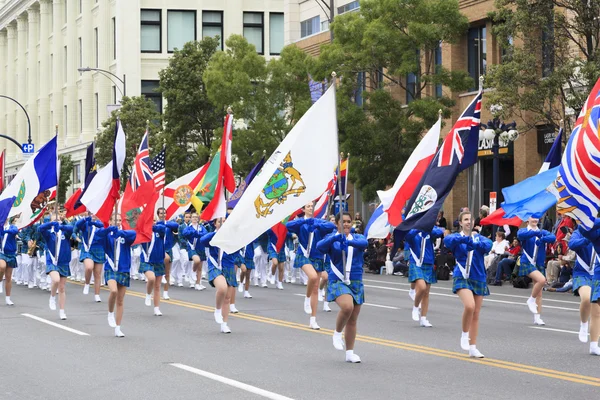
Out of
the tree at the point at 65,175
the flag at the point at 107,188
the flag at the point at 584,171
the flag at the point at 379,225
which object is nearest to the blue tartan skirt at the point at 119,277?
the flag at the point at 107,188

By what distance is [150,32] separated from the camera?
214ft

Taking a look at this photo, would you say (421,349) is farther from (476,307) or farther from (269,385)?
(269,385)

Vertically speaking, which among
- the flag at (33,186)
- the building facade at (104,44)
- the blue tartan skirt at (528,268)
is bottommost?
the blue tartan skirt at (528,268)

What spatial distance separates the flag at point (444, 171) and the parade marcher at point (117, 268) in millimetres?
4218

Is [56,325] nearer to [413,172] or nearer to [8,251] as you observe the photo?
[8,251]

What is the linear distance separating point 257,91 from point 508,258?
14.9m

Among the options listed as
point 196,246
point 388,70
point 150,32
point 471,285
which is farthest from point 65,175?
point 471,285

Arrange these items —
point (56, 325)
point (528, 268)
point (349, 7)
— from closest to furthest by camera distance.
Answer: point (56, 325) → point (528, 268) → point (349, 7)

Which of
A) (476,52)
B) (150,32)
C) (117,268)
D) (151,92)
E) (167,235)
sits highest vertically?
(150,32)

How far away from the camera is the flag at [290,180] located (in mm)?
12984

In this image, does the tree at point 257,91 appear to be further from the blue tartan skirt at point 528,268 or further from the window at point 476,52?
the blue tartan skirt at point 528,268

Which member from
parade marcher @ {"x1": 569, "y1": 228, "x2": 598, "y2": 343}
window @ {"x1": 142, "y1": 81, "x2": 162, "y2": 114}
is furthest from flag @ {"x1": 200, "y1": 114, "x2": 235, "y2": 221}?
window @ {"x1": 142, "y1": 81, "x2": 162, "y2": 114}

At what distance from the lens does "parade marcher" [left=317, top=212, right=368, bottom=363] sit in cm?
1255

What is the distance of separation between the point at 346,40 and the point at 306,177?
1979cm
